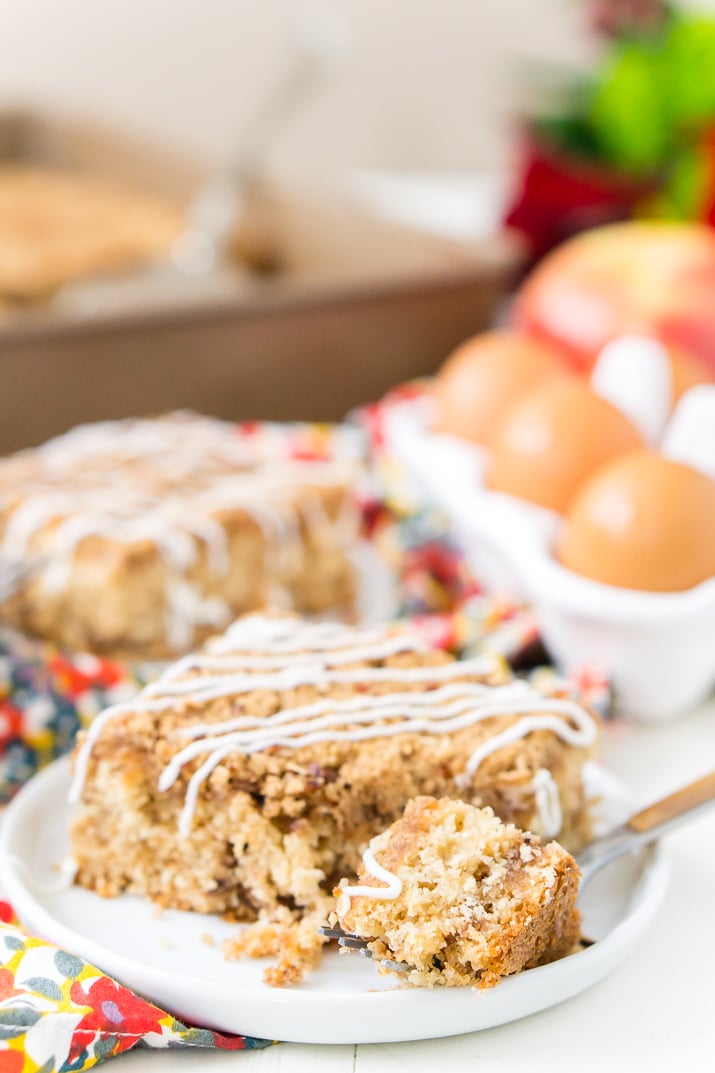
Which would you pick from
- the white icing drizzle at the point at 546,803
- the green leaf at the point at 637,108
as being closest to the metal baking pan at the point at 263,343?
the green leaf at the point at 637,108

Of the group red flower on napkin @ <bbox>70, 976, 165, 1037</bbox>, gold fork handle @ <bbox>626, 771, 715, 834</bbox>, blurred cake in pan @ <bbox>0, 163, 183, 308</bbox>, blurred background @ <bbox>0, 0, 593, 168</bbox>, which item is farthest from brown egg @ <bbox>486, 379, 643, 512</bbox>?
blurred background @ <bbox>0, 0, 593, 168</bbox>

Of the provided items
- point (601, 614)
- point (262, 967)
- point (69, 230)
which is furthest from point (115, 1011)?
point (69, 230)

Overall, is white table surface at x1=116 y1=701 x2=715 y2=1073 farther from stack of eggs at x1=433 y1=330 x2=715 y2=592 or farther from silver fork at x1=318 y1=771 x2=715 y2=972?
stack of eggs at x1=433 y1=330 x2=715 y2=592

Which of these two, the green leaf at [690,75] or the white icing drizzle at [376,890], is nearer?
the white icing drizzle at [376,890]

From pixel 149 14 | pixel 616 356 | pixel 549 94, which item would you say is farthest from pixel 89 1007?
pixel 149 14

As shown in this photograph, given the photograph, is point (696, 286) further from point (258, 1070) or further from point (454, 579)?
point (258, 1070)

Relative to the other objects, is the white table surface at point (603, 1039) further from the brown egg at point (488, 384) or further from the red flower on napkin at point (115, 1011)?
the brown egg at point (488, 384)
